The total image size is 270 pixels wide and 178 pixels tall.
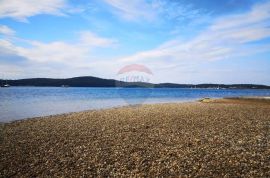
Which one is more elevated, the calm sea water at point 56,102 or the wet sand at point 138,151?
the wet sand at point 138,151

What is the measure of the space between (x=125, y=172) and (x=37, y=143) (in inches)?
285

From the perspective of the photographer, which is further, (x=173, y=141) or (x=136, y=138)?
(x=136, y=138)

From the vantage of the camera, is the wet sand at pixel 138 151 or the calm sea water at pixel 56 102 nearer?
the wet sand at pixel 138 151

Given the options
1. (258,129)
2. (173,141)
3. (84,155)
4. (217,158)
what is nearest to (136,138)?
(173,141)

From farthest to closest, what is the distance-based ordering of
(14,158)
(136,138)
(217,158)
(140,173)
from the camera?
(136,138), (14,158), (217,158), (140,173)

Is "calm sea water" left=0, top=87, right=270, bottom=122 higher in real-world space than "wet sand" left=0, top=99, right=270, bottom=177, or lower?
lower

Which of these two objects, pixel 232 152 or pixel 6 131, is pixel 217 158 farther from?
pixel 6 131

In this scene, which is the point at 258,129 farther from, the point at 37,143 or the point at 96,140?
the point at 37,143

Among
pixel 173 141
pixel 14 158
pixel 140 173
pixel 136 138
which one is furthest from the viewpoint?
pixel 136 138

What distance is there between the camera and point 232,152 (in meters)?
13.1

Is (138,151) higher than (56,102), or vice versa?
(138,151)

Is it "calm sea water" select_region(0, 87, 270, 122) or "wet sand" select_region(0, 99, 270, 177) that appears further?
"calm sea water" select_region(0, 87, 270, 122)

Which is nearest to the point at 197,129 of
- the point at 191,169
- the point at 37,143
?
the point at 191,169

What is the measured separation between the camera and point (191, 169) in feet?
35.6
